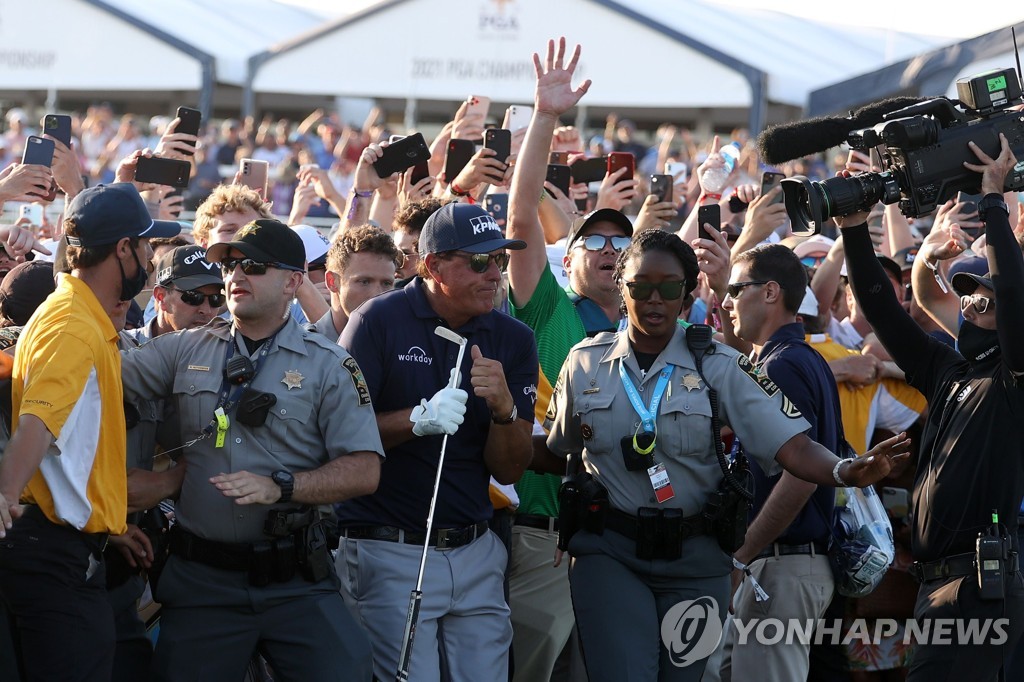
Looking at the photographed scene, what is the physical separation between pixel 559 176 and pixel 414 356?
125 inches

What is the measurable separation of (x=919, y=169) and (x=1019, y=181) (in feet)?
1.39

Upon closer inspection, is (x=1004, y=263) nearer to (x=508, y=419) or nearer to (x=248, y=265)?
(x=508, y=419)

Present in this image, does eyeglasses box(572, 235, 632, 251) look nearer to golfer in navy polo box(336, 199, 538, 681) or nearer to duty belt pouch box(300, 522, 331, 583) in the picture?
golfer in navy polo box(336, 199, 538, 681)

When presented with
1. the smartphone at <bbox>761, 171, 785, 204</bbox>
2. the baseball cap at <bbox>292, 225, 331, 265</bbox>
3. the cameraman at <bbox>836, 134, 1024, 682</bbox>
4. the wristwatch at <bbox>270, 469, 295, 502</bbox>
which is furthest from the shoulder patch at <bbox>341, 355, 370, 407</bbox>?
the smartphone at <bbox>761, 171, 785, 204</bbox>

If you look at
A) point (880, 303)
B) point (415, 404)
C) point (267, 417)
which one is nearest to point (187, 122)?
point (415, 404)

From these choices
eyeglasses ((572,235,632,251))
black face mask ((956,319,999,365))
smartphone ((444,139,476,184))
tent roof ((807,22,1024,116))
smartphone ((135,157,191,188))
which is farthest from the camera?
tent roof ((807,22,1024,116))

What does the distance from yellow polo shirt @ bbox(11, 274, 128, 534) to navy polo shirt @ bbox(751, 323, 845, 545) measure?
294cm

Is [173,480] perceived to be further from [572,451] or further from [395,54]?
[395,54]

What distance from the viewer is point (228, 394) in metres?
5.09

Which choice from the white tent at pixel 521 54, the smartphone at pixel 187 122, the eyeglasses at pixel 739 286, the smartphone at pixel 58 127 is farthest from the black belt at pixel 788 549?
the white tent at pixel 521 54

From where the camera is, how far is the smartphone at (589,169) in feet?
28.0

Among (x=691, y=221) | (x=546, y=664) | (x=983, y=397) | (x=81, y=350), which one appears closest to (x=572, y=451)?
(x=546, y=664)

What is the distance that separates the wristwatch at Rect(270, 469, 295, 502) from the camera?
4883mm

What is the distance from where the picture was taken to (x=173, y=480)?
5.17m
